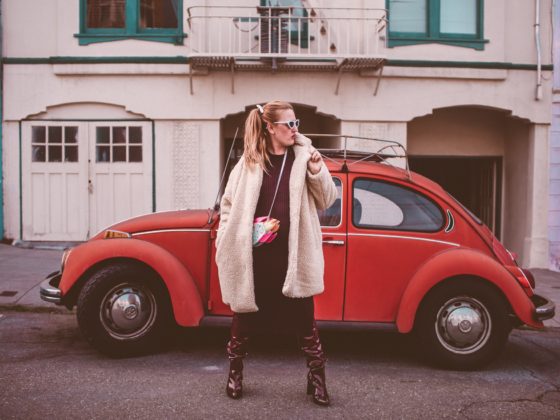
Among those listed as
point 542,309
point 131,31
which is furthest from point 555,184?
point 131,31

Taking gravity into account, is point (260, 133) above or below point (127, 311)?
above

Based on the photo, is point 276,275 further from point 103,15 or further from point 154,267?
point 103,15

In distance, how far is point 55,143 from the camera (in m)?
12.0

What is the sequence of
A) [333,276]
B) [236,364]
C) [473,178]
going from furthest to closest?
[473,178], [333,276], [236,364]

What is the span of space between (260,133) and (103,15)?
8844mm

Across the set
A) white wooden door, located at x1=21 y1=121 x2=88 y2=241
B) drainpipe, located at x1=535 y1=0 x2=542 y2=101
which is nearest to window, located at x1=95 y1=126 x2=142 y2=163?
white wooden door, located at x1=21 y1=121 x2=88 y2=241

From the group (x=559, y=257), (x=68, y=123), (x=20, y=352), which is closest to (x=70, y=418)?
(x=20, y=352)

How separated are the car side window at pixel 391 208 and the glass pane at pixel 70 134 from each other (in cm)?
783

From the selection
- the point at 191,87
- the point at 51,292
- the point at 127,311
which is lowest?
the point at 127,311

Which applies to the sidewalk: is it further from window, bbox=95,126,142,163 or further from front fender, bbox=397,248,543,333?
front fender, bbox=397,248,543,333

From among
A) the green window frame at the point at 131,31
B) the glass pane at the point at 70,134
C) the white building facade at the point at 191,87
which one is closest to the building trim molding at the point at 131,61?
the white building facade at the point at 191,87

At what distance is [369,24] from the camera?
1182 centimetres

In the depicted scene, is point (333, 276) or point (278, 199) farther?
point (333, 276)

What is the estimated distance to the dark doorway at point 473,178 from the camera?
44.8 feet
